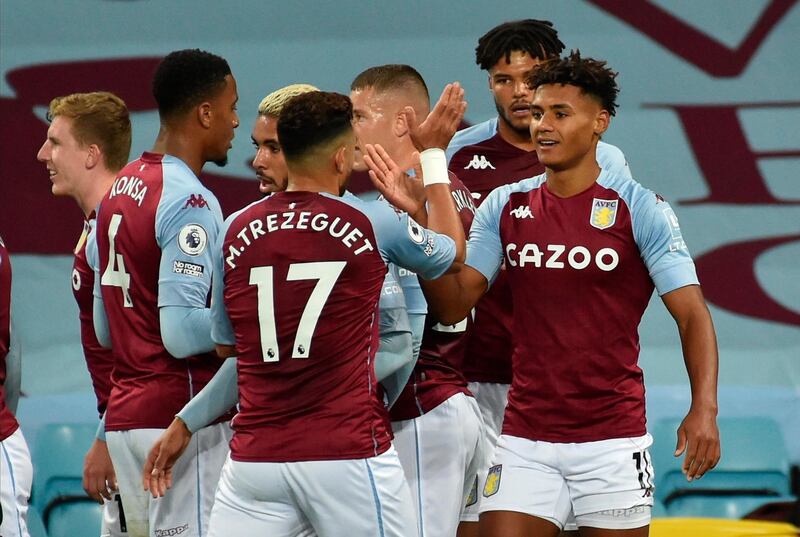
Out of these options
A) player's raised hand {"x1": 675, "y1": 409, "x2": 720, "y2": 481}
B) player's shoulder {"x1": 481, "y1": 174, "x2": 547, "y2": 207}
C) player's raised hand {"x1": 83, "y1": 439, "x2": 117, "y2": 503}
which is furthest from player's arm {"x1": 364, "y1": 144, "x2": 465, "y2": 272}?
player's raised hand {"x1": 83, "y1": 439, "x2": 117, "y2": 503}

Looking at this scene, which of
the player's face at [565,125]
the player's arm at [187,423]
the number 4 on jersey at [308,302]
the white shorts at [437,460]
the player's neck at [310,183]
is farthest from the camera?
the white shorts at [437,460]

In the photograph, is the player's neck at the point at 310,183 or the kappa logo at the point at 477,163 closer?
the player's neck at the point at 310,183

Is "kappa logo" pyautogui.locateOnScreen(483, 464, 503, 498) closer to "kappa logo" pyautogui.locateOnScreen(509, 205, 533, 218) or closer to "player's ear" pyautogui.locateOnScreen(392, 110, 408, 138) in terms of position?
"kappa logo" pyautogui.locateOnScreen(509, 205, 533, 218)

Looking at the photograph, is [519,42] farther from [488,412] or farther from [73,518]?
[73,518]

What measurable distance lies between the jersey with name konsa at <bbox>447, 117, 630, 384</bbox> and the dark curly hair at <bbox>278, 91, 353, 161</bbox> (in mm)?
1434

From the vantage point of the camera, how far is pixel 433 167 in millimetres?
3902

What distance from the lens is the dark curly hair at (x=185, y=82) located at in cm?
426

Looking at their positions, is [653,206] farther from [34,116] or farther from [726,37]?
[34,116]

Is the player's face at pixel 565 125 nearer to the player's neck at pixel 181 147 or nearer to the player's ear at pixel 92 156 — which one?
the player's neck at pixel 181 147

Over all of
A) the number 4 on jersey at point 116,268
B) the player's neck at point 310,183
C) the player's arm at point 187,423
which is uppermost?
the player's neck at point 310,183

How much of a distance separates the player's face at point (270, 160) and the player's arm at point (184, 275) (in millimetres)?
335

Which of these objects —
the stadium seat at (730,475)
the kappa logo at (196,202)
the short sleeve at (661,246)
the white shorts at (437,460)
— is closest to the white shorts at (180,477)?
the white shorts at (437,460)

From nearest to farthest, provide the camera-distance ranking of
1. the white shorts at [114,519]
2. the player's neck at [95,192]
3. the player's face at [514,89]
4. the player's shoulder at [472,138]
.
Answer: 1. the white shorts at [114,519]
2. the player's neck at [95,192]
3. the player's face at [514,89]
4. the player's shoulder at [472,138]

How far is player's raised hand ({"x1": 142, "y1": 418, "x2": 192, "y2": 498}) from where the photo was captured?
12.4 ft
